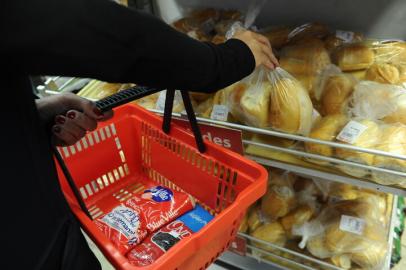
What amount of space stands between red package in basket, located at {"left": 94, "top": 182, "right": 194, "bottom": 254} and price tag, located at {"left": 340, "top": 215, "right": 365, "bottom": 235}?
431 mm

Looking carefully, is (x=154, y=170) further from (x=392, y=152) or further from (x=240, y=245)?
(x=392, y=152)

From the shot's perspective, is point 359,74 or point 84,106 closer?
point 84,106

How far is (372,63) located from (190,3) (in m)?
0.70

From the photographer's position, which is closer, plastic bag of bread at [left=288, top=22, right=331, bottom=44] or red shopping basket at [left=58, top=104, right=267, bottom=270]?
red shopping basket at [left=58, top=104, right=267, bottom=270]

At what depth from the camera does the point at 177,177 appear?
91 cm

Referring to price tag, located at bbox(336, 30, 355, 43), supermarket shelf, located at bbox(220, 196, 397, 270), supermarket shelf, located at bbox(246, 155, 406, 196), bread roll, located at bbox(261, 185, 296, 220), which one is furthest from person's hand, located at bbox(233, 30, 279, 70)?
supermarket shelf, located at bbox(220, 196, 397, 270)

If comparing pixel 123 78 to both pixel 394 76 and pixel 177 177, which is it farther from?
pixel 394 76

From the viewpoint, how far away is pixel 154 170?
0.99m

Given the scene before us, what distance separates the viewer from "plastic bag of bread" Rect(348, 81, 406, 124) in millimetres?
753

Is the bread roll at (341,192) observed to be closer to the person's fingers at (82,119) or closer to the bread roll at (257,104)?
the bread roll at (257,104)

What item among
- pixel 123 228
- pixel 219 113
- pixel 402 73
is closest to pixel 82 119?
pixel 123 228

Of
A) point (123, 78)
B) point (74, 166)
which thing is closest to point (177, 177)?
point (74, 166)

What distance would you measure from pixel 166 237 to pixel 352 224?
53 centimetres

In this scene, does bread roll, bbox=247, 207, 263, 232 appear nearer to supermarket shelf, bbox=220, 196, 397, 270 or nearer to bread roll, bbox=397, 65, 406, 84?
supermarket shelf, bbox=220, 196, 397, 270
